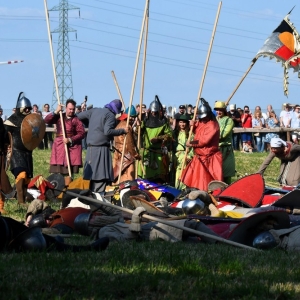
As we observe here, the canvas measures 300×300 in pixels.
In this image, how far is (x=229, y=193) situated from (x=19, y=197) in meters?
3.08

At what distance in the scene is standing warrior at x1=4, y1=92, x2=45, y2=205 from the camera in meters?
12.9

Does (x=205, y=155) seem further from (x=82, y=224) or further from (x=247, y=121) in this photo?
(x=247, y=121)

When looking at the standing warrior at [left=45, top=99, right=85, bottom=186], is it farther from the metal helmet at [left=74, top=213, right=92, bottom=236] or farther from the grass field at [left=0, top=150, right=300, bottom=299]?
the grass field at [left=0, top=150, right=300, bottom=299]

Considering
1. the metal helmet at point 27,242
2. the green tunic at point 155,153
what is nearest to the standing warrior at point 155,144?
the green tunic at point 155,153

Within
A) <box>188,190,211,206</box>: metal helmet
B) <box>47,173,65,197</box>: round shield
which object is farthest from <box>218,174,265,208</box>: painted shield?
<box>47,173,65,197</box>: round shield

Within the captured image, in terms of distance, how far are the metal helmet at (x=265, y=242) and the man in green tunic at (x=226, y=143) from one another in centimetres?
703

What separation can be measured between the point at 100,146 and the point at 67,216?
4691mm

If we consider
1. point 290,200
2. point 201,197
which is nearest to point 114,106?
point 201,197

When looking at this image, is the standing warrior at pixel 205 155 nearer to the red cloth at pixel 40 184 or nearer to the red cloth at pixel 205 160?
the red cloth at pixel 205 160

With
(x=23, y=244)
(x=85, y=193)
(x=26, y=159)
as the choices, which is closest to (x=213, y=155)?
(x=26, y=159)

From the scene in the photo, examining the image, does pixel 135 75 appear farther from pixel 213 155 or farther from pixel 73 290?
pixel 73 290

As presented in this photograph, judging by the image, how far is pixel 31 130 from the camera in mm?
12898

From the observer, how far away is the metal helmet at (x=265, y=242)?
7590 mm

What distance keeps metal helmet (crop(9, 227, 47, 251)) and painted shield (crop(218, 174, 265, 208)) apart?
14.9 ft
